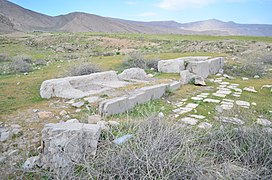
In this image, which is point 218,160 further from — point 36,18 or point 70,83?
point 36,18

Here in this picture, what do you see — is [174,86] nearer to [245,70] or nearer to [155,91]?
[155,91]

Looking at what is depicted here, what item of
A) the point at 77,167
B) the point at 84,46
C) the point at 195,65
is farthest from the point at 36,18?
the point at 77,167

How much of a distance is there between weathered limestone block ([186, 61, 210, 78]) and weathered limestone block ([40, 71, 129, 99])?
3.34 metres

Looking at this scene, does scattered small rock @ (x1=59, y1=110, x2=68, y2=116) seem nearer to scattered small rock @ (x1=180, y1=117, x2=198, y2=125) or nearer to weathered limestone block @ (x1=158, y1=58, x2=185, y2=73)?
scattered small rock @ (x1=180, y1=117, x2=198, y2=125)

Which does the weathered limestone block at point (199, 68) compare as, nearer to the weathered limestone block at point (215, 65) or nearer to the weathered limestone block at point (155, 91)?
the weathered limestone block at point (215, 65)

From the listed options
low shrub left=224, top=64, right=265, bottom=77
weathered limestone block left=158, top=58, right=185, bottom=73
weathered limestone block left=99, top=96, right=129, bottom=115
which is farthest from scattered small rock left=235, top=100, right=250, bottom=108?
low shrub left=224, top=64, right=265, bottom=77

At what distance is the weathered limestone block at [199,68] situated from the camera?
9516 millimetres

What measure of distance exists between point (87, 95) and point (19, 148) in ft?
8.74

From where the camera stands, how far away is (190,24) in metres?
150

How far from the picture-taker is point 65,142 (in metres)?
3.12

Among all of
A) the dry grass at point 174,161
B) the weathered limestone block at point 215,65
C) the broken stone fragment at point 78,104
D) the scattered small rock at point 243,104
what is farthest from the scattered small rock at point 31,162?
the weathered limestone block at point 215,65

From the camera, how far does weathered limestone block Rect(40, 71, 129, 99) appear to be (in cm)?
620

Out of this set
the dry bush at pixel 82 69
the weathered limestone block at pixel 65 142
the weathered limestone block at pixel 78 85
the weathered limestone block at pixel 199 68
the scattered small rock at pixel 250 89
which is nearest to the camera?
the weathered limestone block at pixel 65 142

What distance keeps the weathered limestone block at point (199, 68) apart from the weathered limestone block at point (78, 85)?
3336mm
